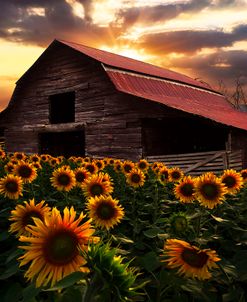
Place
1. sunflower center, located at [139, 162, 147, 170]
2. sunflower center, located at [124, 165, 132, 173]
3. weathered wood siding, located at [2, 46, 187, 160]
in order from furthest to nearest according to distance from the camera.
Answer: weathered wood siding, located at [2, 46, 187, 160] → sunflower center, located at [139, 162, 147, 170] → sunflower center, located at [124, 165, 132, 173]

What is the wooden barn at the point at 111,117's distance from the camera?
16609 mm

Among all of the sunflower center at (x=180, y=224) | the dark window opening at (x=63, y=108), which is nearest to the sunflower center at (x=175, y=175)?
the sunflower center at (x=180, y=224)

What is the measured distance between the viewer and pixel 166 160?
1659cm

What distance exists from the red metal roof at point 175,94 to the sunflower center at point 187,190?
37.4 ft

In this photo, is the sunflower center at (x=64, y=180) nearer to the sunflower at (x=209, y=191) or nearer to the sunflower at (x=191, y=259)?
the sunflower at (x=209, y=191)

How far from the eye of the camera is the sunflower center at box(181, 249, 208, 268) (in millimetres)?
1735

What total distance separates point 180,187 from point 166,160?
41.9ft

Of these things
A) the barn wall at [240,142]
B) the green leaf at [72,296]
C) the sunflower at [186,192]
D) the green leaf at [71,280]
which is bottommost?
the green leaf at [72,296]

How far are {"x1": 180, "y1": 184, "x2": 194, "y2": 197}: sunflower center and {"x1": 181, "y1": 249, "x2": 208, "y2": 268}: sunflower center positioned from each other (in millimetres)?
2080

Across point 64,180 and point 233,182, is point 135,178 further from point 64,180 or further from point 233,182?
point 233,182

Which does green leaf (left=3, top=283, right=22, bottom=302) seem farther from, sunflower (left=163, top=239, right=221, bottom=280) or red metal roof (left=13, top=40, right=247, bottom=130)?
red metal roof (left=13, top=40, right=247, bottom=130)

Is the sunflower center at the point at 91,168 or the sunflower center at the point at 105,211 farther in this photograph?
the sunflower center at the point at 91,168

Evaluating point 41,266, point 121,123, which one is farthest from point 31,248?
point 121,123

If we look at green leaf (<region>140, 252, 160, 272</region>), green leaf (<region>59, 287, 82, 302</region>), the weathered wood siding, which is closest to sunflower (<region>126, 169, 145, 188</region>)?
green leaf (<region>140, 252, 160, 272</region>)
